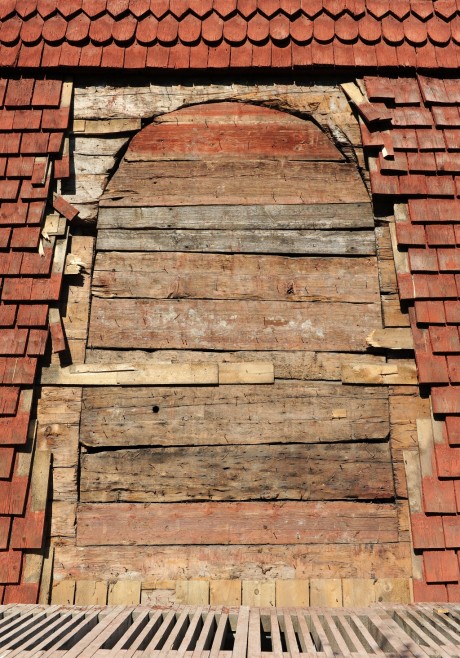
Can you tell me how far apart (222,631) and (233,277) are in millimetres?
2531

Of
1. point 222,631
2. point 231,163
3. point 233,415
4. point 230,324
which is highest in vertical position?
point 231,163

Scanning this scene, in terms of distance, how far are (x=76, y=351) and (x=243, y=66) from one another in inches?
106

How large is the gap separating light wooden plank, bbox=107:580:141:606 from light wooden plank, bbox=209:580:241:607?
19.7 inches

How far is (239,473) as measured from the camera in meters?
4.64

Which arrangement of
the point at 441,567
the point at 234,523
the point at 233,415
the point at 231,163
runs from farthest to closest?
the point at 231,163 → the point at 233,415 → the point at 234,523 → the point at 441,567

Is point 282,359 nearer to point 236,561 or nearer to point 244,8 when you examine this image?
point 236,561

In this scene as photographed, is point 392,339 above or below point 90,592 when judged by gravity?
above

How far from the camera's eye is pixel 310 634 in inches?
145

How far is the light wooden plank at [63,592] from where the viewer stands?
14.5 feet

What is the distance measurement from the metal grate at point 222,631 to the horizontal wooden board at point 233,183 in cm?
300

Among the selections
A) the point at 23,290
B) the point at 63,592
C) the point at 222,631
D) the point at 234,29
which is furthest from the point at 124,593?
the point at 234,29

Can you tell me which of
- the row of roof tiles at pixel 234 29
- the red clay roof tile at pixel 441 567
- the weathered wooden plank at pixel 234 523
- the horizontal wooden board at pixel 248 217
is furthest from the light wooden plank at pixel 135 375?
the row of roof tiles at pixel 234 29

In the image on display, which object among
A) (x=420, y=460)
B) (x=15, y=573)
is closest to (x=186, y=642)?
(x=15, y=573)

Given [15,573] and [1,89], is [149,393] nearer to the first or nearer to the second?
[15,573]
